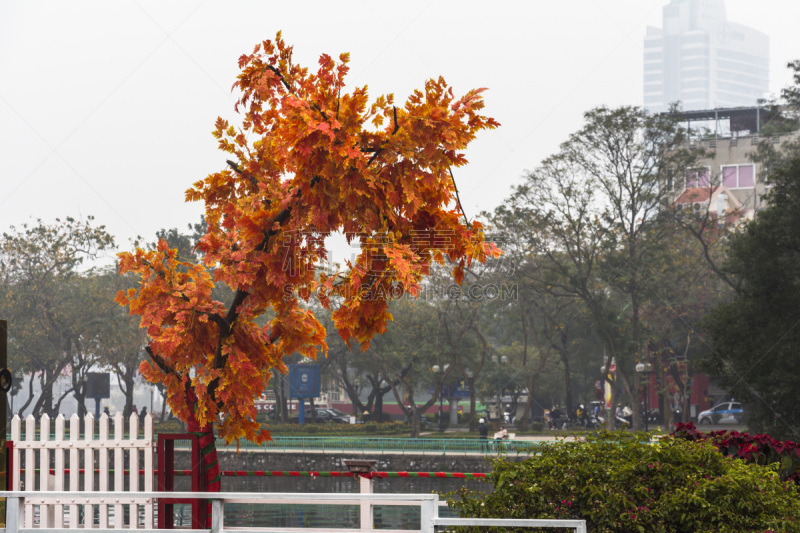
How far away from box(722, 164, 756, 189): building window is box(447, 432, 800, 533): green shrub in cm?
5555

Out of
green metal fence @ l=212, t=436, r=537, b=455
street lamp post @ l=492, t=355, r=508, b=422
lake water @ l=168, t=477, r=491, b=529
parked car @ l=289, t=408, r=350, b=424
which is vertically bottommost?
parked car @ l=289, t=408, r=350, b=424

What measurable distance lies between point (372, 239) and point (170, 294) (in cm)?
190

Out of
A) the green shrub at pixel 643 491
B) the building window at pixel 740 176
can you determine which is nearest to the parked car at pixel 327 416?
the building window at pixel 740 176

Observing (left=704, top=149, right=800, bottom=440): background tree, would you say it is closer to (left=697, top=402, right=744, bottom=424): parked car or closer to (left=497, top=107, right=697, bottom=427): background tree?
(left=497, top=107, right=697, bottom=427): background tree

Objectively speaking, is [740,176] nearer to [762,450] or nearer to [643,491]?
[762,450]

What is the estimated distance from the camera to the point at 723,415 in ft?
133

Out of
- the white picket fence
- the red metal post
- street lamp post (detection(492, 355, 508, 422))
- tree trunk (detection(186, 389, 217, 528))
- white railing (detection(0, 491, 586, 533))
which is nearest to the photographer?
white railing (detection(0, 491, 586, 533))

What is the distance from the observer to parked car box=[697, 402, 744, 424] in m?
40.2

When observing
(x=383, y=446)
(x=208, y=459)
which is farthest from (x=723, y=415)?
(x=208, y=459)

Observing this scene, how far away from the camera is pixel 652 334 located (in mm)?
33219

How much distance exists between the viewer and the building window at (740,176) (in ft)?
185

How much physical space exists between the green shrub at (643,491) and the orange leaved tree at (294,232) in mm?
1697

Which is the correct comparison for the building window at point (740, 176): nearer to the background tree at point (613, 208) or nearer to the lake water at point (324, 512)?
the background tree at point (613, 208)

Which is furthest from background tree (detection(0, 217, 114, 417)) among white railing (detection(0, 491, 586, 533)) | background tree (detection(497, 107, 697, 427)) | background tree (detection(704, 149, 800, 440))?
white railing (detection(0, 491, 586, 533))
